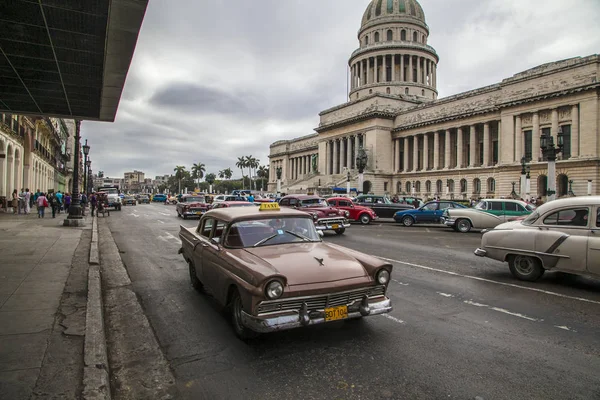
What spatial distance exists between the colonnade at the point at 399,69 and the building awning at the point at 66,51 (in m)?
75.8

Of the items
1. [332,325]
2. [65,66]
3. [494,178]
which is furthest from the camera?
[494,178]

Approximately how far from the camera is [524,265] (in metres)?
8.01

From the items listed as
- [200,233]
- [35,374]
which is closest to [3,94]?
[200,233]

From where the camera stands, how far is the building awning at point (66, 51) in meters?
6.39

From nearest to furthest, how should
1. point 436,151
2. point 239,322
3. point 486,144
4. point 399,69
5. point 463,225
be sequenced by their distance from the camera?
1. point 239,322
2. point 463,225
3. point 486,144
4. point 436,151
5. point 399,69

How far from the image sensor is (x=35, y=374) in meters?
3.43

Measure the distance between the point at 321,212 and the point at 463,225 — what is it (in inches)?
295

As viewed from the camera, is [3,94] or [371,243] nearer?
[3,94]

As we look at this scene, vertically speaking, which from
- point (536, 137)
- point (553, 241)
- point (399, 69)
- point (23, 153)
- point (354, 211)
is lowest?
point (553, 241)

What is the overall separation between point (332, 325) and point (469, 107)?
56253 millimetres

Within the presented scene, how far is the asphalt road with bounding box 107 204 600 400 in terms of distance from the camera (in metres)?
3.44

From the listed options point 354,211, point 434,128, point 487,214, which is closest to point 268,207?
point 487,214

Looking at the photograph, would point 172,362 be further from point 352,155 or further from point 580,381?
point 352,155

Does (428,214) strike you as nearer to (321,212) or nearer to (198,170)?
(321,212)
